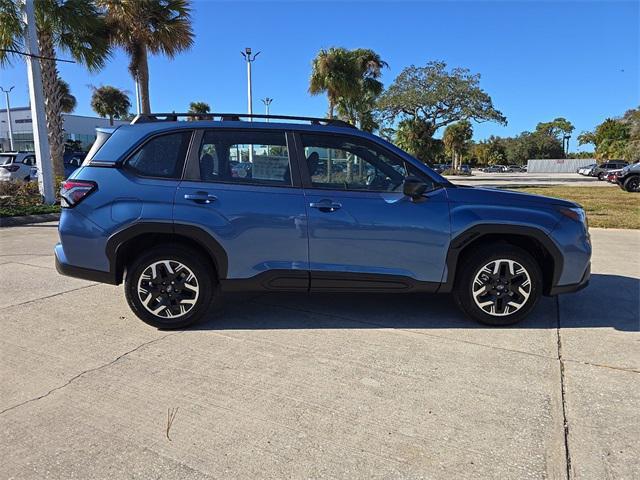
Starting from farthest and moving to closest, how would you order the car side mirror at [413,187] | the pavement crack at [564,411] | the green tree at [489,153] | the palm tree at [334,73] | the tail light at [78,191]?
the green tree at [489,153]
the palm tree at [334,73]
the tail light at [78,191]
the car side mirror at [413,187]
the pavement crack at [564,411]

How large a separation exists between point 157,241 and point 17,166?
2024 centimetres

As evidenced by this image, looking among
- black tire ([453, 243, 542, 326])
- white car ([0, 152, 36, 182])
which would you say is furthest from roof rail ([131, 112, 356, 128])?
white car ([0, 152, 36, 182])

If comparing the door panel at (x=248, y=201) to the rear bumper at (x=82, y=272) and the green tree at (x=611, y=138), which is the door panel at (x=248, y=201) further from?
the green tree at (x=611, y=138)

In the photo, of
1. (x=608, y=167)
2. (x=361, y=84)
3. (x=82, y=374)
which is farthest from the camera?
(x=608, y=167)

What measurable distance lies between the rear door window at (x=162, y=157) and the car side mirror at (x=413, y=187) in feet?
6.54

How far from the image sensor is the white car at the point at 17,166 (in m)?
19.4

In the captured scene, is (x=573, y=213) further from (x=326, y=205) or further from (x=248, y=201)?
(x=248, y=201)

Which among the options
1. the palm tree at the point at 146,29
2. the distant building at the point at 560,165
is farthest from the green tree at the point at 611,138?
the palm tree at the point at 146,29

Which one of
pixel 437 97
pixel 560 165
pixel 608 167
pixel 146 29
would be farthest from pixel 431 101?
pixel 560 165

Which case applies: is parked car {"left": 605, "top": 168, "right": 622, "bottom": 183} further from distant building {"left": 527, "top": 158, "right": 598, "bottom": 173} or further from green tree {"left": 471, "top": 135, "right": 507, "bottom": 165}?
green tree {"left": 471, "top": 135, "right": 507, "bottom": 165}

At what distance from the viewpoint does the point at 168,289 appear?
13.8ft

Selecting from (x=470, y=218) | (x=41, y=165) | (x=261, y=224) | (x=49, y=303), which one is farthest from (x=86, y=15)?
(x=470, y=218)

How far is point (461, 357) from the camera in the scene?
3.67 m

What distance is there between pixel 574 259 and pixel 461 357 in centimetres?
150
